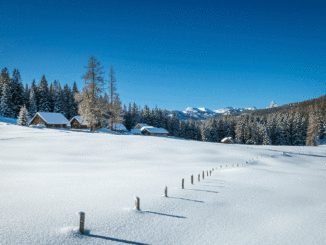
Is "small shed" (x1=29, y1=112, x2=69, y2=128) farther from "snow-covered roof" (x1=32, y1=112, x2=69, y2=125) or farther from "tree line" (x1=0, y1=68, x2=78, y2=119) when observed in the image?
"tree line" (x1=0, y1=68, x2=78, y2=119)

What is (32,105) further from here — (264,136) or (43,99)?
(264,136)

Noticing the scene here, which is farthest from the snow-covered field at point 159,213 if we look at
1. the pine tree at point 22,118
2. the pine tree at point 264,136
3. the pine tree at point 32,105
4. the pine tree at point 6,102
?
the pine tree at point 264,136

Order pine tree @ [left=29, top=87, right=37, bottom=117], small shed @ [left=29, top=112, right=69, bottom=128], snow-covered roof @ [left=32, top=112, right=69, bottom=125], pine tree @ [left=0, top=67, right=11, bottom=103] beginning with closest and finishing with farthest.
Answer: small shed @ [left=29, top=112, right=69, bottom=128] < snow-covered roof @ [left=32, top=112, right=69, bottom=125] < pine tree @ [left=0, top=67, right=11, bottom=103] < pine tree @ [left=29, top=87, right=37, bottom=117]

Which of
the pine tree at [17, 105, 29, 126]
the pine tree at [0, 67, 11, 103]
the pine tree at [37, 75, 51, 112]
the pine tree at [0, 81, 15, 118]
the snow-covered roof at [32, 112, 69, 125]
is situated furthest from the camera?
the pine tree at [37, 75, 51, 112]

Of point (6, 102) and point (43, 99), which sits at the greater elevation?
point (43, 99)

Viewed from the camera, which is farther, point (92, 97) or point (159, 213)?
point (92, 97)

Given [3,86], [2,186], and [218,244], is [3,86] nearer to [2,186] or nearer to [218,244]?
[2,186]

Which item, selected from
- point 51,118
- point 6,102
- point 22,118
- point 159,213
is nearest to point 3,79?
point 6,102

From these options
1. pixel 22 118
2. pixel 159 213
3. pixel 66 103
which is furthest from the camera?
pixel 66 103

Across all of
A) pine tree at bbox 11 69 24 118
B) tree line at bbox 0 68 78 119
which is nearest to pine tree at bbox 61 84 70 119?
tree line at bbox 0 68 78 119

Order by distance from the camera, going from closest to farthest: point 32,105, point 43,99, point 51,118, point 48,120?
point 48,120 < point 51,118 < point 32,105 < point 43,99

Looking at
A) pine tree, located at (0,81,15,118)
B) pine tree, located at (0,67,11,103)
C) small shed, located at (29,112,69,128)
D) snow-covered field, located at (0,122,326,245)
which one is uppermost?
pine tree, located at (0,67,11,103)

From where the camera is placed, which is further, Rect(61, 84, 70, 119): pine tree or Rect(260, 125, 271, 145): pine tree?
Rect(61, 84, 70, 119): pine tree

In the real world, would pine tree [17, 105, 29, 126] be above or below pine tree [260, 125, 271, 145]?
above
